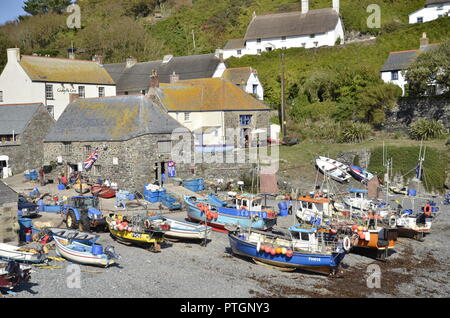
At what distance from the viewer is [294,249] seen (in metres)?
21.4

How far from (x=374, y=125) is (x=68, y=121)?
2622cm

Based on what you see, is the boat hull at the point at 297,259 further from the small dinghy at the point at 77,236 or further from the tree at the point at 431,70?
the tree at the point at 431,70

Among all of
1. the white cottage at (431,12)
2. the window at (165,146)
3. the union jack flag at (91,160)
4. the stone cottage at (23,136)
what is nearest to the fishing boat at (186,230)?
the union jack flag at (91,160)

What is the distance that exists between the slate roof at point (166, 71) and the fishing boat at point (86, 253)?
34.0 meters

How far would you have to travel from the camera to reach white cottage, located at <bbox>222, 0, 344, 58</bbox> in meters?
59.1

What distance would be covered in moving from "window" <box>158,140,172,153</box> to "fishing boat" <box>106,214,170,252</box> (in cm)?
1161

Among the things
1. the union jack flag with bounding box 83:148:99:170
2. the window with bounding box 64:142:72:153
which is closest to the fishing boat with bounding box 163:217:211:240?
the union jack flag with bounding box 83:148:99:170

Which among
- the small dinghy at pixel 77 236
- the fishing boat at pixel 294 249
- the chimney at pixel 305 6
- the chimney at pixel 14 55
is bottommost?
the fishing boat at pixel 294 249

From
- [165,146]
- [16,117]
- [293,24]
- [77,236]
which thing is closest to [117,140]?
[165,146]

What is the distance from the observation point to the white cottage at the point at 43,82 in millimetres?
43531

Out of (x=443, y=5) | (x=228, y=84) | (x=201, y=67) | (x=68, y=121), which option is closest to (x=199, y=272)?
(x=68, y=121)

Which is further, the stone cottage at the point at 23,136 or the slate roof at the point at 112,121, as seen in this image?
the stone cottage at the point at 23,136

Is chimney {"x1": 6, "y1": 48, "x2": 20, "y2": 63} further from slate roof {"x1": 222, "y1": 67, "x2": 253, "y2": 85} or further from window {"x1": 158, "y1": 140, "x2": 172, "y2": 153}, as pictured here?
slate roof {"x1": 222, "y1": 67, "x2": 253, "y2": 85}

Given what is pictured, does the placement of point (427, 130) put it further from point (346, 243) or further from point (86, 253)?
point (86, 253)
